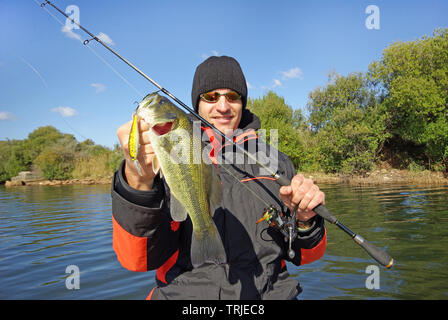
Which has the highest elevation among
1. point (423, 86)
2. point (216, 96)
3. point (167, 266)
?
point (423, 86)

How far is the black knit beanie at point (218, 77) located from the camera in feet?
13.9

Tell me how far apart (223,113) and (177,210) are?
1.83 metres

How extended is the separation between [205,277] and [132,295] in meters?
3.79

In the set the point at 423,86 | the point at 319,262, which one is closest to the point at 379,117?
the point at 423,86

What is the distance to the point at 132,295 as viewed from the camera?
600cm

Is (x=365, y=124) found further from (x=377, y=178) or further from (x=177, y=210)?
(x=177, y=210)

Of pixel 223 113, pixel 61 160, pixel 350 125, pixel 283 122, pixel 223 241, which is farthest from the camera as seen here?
pixel 61 160

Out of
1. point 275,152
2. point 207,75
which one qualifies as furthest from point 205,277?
point 207,75

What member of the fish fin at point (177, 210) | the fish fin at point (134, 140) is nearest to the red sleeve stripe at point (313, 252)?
the fish fin at point (177, 210)

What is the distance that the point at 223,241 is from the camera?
304 cm

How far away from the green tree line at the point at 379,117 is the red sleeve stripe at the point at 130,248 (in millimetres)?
32932

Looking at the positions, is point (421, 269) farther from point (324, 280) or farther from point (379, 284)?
point (324, 280)

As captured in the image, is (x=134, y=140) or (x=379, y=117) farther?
(x=379, y=117)

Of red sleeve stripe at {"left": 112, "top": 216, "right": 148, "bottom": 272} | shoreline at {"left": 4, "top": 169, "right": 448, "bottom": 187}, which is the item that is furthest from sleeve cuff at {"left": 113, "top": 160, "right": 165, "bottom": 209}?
shoreline at {"left": 4, "top": 169, "right": 448, "bottom": 187}
